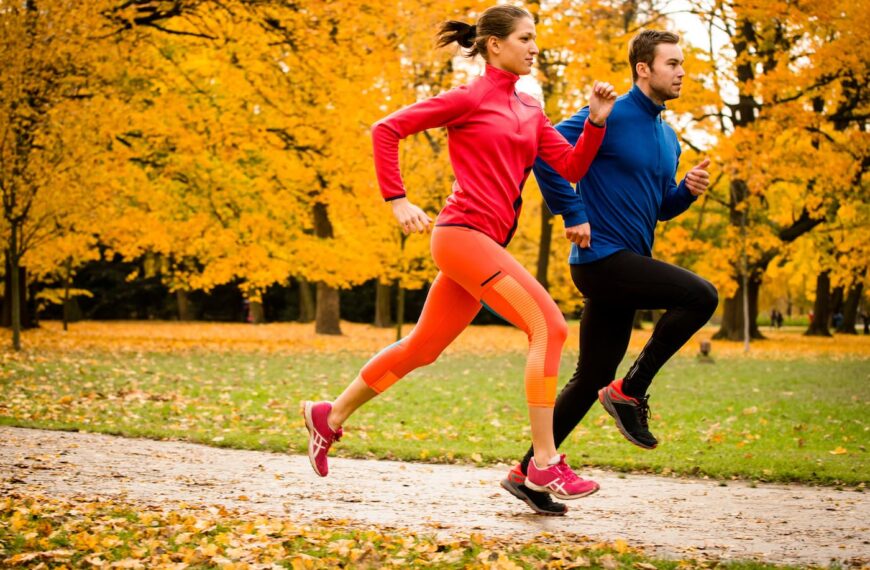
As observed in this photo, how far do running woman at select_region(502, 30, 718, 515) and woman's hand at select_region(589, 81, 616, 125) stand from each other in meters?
0.10

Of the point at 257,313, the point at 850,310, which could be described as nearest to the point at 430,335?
the point at 257,313

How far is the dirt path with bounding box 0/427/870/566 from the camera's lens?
181 inches

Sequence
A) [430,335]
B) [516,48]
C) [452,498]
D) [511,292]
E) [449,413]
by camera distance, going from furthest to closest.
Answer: [449,413], [452,498], [430,335], [516,48], [511,292]

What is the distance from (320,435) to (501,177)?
1.74 m

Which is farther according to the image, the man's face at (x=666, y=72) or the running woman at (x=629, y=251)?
the man's face at (x=666, y=72)

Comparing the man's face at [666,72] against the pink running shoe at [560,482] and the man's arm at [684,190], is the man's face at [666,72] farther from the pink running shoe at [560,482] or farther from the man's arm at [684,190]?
the pink running shoe at [560,482]

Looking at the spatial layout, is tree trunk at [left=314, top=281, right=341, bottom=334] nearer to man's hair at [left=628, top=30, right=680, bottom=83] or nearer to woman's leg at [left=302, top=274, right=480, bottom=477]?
woman's leg at [left=302, top=274, right=480, bottom=477]

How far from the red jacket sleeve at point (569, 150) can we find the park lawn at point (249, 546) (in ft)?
5.86

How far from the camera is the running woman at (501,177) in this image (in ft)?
14.7

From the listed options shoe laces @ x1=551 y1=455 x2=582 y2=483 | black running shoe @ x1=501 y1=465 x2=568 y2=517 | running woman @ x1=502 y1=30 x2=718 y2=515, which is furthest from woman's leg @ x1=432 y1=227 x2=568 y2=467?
black running shoe @ x1=501 y1=465 x2=568 y2=517

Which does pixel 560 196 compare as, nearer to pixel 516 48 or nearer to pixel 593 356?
pixel 516 48

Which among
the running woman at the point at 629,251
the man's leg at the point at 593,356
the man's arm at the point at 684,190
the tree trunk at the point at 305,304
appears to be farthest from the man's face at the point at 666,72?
the tree trunk at the point at 305,304

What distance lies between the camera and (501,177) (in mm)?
4527

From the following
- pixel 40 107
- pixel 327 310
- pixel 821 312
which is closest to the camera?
pixel 40 107
